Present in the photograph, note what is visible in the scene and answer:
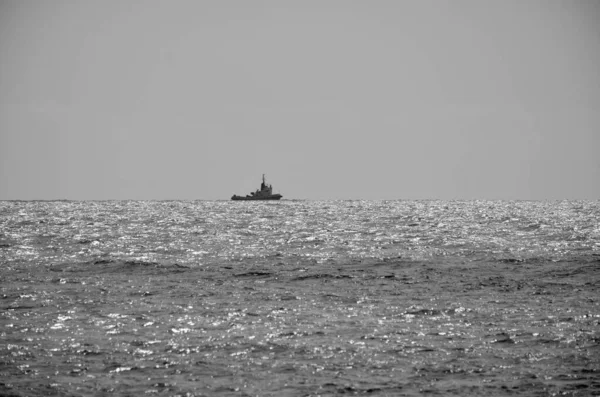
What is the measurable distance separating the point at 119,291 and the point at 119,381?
17403 millimetres

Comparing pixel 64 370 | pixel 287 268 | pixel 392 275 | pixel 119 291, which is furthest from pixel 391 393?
pixel 287 268

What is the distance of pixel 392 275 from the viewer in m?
48.3

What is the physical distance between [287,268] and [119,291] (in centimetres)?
1376

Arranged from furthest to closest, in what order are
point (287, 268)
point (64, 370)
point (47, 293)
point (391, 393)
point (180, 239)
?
point (180, 239) → point (287, 268) → point (47, 293) → point (64, 370) → point (391, 393)

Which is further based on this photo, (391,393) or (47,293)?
(47,293)

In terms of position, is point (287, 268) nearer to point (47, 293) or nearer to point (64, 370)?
point (47, 293)

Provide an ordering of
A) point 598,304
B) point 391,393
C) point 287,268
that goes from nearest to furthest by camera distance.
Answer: point 391,393 < point 598,304 < point 287,268

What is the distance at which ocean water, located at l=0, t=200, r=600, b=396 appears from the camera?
24.8 meters

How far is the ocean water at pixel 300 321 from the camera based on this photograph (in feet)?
81.4

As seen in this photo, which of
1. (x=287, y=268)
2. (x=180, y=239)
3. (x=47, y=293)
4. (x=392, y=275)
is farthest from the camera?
(x=180, y=239)

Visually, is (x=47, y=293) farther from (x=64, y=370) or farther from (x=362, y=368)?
(x=362, y=368)

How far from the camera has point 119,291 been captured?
136ft

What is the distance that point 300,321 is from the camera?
Result: 3359 centimetres

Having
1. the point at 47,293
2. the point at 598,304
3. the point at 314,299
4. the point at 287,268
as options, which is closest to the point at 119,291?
the point at 47,293
